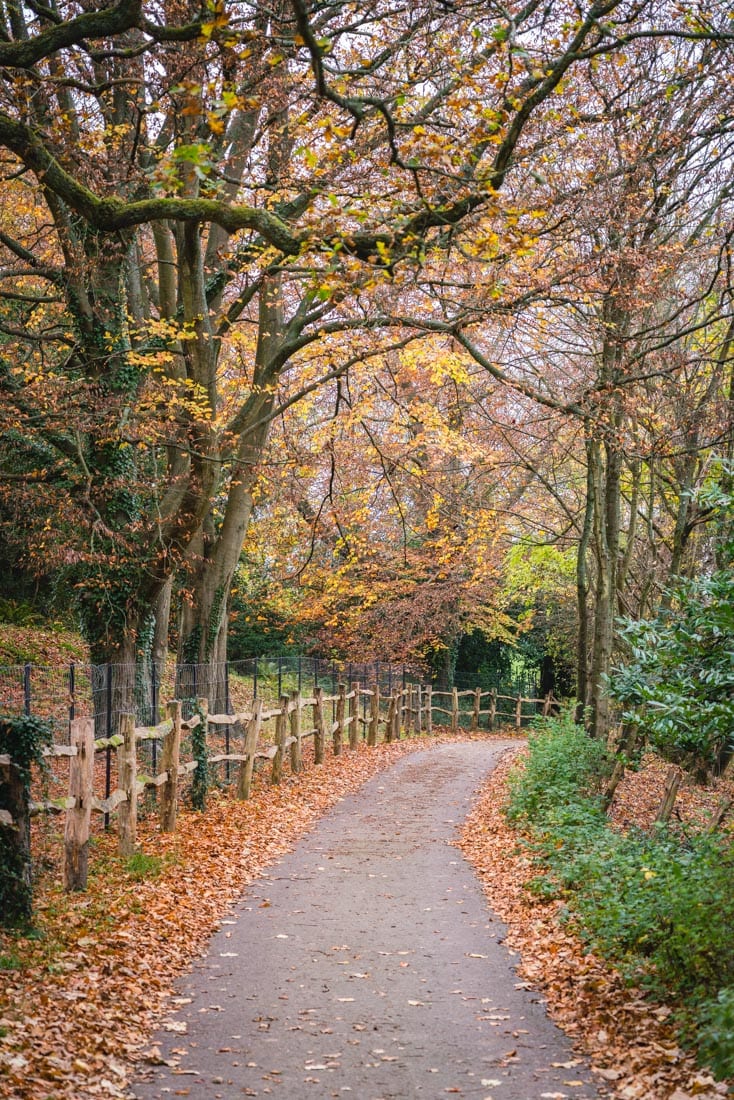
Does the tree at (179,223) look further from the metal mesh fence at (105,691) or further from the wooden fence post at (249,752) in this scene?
the wooden fence post at (249,752)

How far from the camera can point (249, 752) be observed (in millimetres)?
Answer: 14531

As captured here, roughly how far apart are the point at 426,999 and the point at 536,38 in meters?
10.5

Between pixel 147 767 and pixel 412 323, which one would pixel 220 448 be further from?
pixel 147 767

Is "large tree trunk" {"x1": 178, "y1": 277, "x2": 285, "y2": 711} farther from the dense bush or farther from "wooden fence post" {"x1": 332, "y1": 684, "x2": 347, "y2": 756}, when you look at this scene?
the dense bush

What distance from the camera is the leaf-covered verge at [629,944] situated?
500cm

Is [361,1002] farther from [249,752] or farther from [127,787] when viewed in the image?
[249,752]

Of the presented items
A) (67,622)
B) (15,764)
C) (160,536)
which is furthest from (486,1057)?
(67,622)

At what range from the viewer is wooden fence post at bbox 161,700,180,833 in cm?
1138

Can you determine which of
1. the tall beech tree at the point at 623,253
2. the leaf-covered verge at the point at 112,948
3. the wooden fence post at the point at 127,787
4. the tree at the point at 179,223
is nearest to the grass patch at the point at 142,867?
the leaf-covered verge at the point at 112,948

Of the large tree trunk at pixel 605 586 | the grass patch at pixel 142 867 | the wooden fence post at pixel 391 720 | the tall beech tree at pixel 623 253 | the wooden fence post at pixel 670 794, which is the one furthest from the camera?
the wooden fence post at pixel 391 720

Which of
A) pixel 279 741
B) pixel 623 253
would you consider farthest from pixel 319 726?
pixel 623 253

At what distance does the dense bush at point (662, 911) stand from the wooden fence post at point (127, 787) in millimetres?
4013

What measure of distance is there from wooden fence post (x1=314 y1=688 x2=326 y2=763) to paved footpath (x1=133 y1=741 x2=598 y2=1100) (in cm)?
777

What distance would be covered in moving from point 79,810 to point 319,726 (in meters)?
10.6
